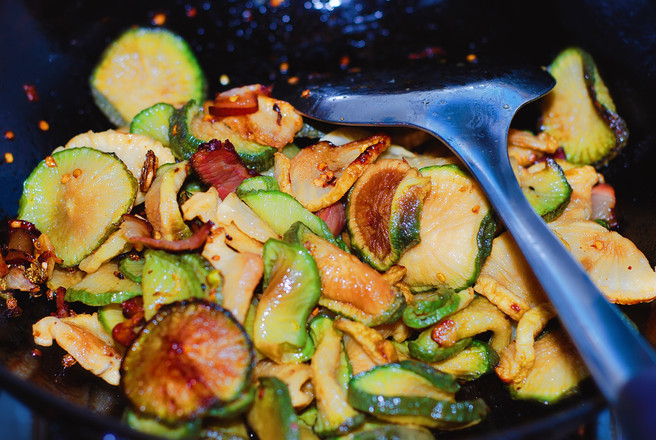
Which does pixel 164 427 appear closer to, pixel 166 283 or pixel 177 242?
pixel 166 283

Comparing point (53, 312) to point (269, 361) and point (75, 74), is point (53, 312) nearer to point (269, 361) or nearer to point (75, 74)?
point (269, 361)

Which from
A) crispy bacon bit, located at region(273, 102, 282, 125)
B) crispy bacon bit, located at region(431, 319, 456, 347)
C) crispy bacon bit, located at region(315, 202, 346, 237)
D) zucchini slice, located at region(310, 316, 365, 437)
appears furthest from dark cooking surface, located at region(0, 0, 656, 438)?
crispy bacon bit, located at region(315, 202, 346, 237)

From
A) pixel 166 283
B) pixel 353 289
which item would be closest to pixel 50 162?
pixel 166 283

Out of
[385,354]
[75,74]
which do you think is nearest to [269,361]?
[385,354]

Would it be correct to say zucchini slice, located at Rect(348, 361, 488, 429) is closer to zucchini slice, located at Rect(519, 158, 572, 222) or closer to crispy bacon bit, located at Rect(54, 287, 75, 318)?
zucchini slice, located at Rect(519, 158, 572, 222)

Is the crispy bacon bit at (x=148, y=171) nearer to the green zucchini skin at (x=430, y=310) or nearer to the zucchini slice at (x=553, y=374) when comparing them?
the green zucchini skin at (x=430, y=310)

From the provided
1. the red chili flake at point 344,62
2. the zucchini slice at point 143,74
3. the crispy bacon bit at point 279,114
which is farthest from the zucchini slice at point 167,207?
the red chili flake at point 344,62
